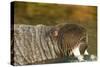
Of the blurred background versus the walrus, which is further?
the walrus

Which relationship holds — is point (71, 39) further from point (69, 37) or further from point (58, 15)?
point (58, 15)

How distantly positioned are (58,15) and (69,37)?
0.32 m

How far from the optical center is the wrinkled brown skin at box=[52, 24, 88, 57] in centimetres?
236

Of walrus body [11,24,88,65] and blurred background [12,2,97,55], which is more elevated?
blurred background [12,2,97,55]

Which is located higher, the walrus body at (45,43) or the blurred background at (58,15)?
the blurred background at (58,15)

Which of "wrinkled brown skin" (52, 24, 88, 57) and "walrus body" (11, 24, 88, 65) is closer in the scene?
"walrus body" (11, 24, 88, 65)

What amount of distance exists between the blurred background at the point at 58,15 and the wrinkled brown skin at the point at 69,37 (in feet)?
0.22

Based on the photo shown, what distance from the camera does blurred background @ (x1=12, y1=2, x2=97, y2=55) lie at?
2215 millimetres

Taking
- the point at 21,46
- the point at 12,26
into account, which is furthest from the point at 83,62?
the point at 12,26

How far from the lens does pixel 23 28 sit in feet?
7.29

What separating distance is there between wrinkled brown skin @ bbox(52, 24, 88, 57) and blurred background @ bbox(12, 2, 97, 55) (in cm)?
7

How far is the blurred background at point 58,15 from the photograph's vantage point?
7.27ft

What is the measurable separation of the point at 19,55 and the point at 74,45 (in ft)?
2.38
